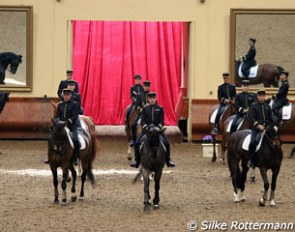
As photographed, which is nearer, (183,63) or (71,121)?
(71,121)

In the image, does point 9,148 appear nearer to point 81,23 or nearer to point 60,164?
point 81,23

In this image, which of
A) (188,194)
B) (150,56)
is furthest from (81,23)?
(188,194)

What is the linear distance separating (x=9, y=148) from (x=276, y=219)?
1394 cm

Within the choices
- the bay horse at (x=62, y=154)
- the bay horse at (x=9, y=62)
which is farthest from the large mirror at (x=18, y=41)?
the bay horse at (x=62, y=154)

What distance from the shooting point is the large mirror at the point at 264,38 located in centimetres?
3108

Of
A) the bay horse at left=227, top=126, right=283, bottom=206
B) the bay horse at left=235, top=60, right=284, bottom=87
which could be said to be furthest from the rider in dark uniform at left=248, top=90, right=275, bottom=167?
the bay horse at left=235, top=60, right=284, bottom=87

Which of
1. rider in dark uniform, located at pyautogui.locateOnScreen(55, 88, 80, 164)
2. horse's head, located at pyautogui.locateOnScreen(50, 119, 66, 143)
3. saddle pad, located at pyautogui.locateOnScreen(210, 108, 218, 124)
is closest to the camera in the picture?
horse's head, located at pyautogui.locateOnScreen(50, 119, 66, 143)

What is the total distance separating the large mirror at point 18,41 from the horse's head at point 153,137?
532 inches

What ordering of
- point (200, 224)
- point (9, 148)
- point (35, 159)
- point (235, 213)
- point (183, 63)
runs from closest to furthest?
point (200, 224)
point (235, 213)
point (35, 159)
point (9, 148)
point (183, 63)

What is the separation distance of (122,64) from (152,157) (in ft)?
56.6

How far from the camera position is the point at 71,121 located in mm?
19266

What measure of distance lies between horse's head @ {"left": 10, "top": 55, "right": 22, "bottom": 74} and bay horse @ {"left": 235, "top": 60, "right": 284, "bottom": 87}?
20.6ft

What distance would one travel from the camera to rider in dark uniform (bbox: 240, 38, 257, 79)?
101ft

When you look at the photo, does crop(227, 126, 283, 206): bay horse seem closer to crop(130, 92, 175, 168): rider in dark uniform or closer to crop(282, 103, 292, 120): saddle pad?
crop(130, 92, 175, 168): rider in dark uniform
